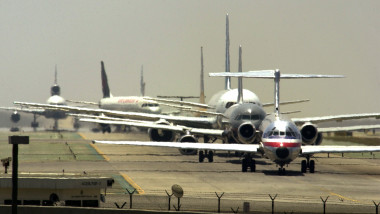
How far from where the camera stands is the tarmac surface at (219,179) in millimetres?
37312

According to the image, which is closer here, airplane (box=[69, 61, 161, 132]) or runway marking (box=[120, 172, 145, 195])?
runway marking (box=[120, 172, 145, 195])

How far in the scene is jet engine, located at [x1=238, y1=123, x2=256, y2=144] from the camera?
63250 millimetres

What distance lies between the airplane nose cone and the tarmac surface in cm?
140

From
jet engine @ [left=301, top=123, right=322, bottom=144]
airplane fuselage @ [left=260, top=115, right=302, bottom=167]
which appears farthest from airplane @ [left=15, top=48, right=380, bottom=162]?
airplane fuselage @ [left=260, top=115, right=302, bottom=167]

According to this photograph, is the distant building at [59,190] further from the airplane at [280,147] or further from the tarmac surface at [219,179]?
the airplane at [280,147]

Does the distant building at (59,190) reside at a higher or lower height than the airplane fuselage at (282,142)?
lower

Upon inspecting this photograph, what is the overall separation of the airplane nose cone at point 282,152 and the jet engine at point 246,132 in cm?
1116

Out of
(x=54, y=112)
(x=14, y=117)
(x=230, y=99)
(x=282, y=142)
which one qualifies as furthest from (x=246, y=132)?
(x=14, y=117)

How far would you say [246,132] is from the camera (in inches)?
2491

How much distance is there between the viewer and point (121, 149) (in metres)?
86.9

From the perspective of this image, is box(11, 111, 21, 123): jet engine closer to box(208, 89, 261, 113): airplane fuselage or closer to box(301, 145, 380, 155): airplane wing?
A: box(208, 89, 261, 113): airplane fuselage

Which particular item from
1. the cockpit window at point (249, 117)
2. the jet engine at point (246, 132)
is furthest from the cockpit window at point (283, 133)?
the cockpit window at point (249, 117)

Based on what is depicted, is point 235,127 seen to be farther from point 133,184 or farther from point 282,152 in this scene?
point 133,184

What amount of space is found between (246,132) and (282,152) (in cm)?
1145
